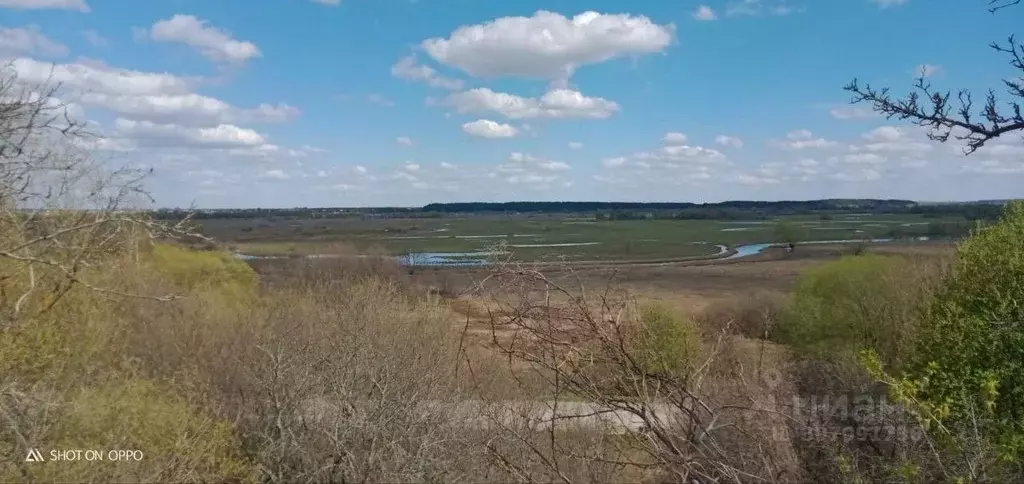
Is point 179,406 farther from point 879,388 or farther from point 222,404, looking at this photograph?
point 879,388

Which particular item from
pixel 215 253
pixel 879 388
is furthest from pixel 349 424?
pixel 215 253

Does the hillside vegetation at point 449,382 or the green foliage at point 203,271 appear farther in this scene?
the green foliage at point 203,271

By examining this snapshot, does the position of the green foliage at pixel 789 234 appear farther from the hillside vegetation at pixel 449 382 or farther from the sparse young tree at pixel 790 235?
the hillside vegetation at pixel 449 382

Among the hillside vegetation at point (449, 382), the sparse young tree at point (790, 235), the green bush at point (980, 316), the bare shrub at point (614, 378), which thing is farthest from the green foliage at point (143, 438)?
the sparse young tree at point (790, 235)

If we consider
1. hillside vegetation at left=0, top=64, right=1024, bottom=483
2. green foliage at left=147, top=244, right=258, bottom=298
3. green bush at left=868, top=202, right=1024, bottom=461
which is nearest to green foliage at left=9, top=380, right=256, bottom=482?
hillside vegetation at left=0, top=64, right=1024, bottom=483

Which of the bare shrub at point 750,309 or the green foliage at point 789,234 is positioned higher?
the green foliage at point 789,234
